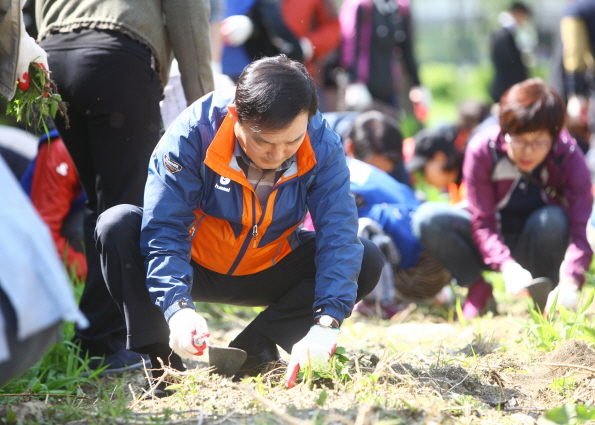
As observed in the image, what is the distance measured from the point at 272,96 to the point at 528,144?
177 cm

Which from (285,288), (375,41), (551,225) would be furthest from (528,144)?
(375,41)

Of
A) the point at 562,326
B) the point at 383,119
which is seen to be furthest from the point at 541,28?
the point at 562,326

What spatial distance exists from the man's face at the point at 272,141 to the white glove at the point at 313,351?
574 millimetres

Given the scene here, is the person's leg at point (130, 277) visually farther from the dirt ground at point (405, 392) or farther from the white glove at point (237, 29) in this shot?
the white glove at point (237, 29)

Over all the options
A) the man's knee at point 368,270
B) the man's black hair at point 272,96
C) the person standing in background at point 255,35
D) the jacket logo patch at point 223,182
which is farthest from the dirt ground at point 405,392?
the person standing in background at point 255,35

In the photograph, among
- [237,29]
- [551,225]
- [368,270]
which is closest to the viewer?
[368,270]

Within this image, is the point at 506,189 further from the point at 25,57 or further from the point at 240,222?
the point at 25,57

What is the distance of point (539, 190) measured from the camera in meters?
3.80

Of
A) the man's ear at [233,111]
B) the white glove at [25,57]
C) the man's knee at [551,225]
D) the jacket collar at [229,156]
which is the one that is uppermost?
the white glove at [25,57]

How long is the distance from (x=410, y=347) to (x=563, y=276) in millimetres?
893

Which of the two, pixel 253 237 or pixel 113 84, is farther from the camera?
pixel 113 84

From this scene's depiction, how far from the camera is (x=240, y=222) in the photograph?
8.13 ft

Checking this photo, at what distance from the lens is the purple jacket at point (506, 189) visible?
11.8 feet

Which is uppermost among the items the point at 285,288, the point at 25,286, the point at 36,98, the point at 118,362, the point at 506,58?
the point at 36,98
